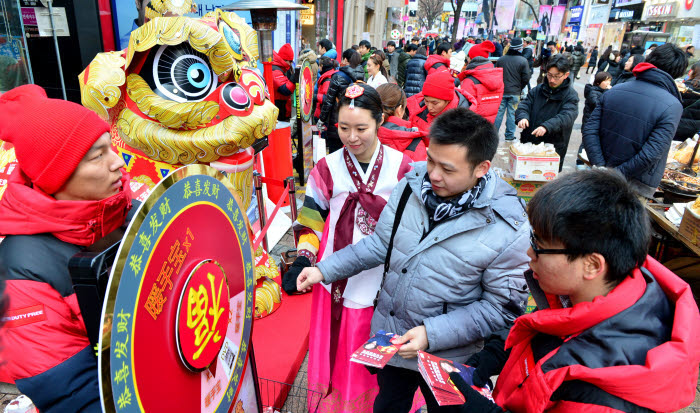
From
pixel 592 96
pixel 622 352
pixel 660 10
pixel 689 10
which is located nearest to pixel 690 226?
pixel 622 352

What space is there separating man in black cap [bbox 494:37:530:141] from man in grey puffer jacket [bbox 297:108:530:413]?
289 inches

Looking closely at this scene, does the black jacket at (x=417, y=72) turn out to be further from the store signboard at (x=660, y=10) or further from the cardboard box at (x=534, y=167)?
the store signboard at (x=660, y=10)

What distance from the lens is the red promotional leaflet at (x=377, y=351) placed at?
4.89 feet

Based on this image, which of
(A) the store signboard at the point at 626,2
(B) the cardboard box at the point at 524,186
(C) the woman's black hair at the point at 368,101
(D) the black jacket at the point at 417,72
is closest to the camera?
(C) the woman's black hair at the point at 368,101

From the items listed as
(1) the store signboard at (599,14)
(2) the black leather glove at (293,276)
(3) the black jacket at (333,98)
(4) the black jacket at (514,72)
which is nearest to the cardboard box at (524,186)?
(3) the black jacket at (333,98)

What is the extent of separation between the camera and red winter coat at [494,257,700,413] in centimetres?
101

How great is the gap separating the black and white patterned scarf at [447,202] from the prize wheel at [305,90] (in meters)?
3.75

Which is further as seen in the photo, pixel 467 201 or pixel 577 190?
pixel 467 201

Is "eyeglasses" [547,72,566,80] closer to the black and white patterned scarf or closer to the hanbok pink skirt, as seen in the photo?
the black and white patterned scarf

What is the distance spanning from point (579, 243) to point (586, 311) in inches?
6.9

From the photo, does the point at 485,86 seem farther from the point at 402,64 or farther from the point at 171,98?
the point at 402,64

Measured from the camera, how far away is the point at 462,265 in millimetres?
1714

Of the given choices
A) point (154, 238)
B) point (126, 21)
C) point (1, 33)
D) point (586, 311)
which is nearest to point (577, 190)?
point (586, 311)

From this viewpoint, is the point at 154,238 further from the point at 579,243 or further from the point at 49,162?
the point at 579,243
